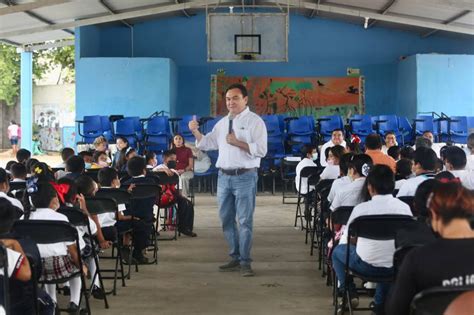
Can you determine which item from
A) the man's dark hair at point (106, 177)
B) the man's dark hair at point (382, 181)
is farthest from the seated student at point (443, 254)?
the man's dark hair at point (106, 177)

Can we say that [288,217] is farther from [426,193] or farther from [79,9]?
[79,9]

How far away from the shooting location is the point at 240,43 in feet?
43.8

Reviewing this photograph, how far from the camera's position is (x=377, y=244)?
12.8ft

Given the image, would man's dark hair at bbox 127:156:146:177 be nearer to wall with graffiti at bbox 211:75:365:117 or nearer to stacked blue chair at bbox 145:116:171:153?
stacked blue chair at bbox 145:116:171:153

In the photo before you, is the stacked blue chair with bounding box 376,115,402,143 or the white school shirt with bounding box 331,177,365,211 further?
the stacked blue chair with bounding box 376,115,402,143

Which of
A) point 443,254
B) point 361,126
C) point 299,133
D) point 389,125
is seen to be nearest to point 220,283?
point 443,254

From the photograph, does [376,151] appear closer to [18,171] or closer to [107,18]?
[18,171]

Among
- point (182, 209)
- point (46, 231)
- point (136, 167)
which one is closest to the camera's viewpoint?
point (46, 231)

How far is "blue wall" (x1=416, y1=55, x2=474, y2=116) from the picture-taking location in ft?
53.6

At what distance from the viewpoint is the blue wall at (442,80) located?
53.6ft

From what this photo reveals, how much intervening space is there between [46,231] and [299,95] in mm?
14615

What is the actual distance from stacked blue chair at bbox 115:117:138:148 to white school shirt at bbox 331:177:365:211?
911 cm

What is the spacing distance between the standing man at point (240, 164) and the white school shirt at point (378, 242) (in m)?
1.80

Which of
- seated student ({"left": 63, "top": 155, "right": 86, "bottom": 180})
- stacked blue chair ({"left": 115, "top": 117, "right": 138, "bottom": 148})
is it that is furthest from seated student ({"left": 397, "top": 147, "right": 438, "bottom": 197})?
stacked blue chair ({"left": 115, "top": 117, "right": 138, "bottom": 148})
